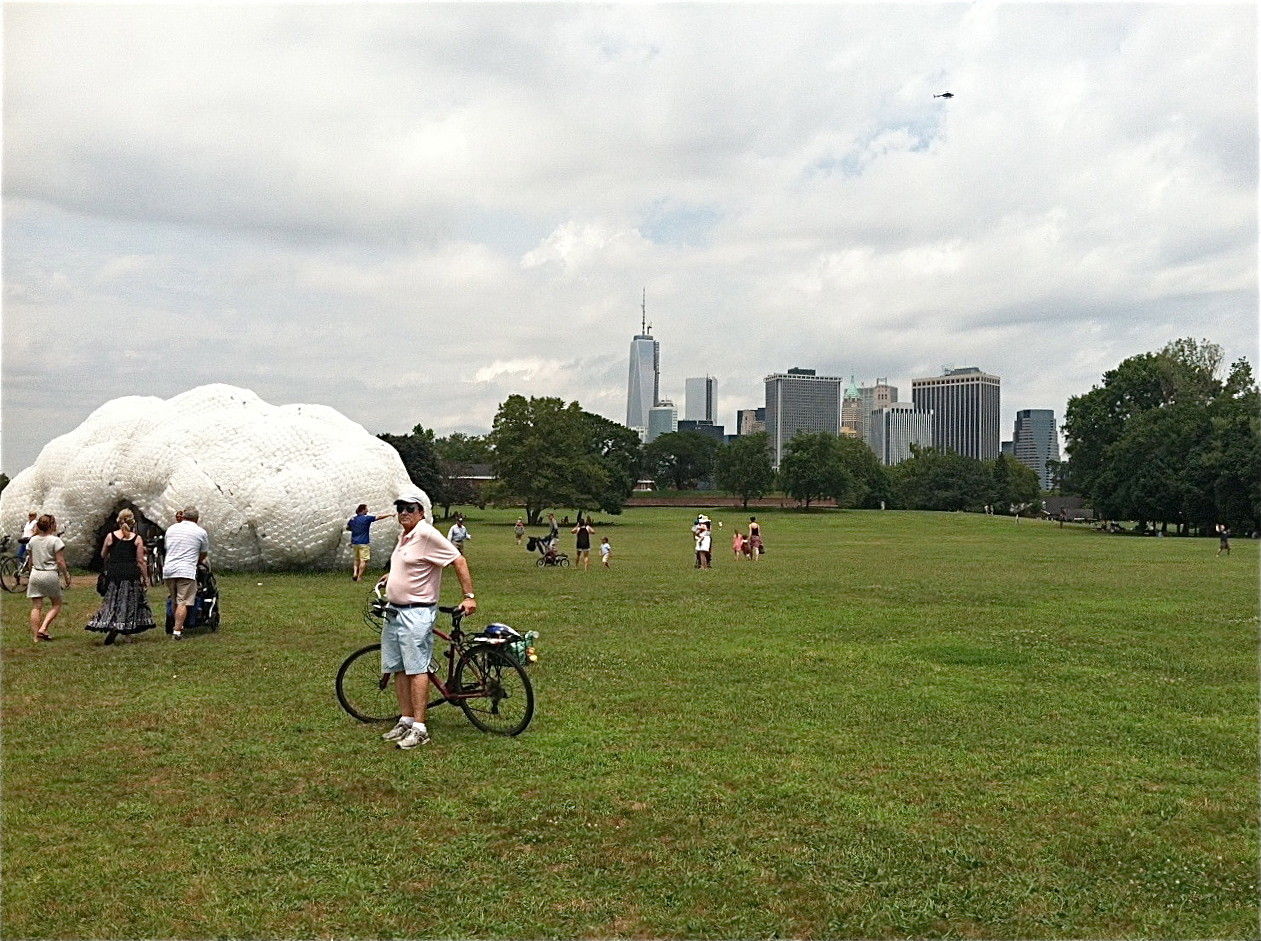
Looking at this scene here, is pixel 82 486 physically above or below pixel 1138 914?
above

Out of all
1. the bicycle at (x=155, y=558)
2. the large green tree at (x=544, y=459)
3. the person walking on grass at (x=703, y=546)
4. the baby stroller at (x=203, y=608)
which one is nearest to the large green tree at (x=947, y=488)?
the large green tree at (x=544, y=459)

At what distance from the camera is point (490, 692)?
962 centimetres

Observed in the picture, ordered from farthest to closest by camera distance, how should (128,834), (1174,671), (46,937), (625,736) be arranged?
(1174,671), (625,736), (128,834), (46,937)

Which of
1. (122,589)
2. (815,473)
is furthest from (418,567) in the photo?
(815,473)

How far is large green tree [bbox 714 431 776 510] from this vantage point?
113625 mm

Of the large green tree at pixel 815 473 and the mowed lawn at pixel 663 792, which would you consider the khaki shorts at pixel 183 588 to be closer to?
the mowed lawn at pixel 663 792

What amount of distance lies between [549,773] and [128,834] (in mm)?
2982

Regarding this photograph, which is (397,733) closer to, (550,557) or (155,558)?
(155,558)

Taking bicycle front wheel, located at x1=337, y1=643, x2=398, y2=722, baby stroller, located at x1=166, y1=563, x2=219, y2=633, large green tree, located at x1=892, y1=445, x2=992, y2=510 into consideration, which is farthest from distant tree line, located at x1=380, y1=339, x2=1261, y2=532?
bicycle front wheel, located at x1=337, y1=643, x2=398, y2=722

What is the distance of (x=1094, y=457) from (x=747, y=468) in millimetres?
37738

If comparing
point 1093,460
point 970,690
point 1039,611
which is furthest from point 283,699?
point 1093,460

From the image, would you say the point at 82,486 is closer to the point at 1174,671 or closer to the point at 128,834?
the point at 128,834

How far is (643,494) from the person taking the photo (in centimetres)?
13512

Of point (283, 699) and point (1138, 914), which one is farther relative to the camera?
point (283, 699)
